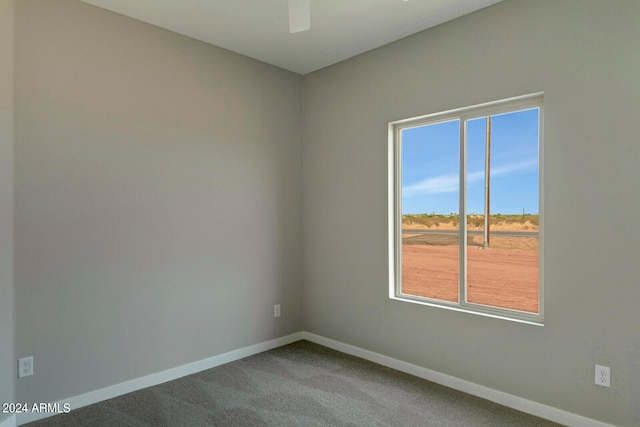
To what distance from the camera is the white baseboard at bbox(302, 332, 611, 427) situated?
95.0 inches

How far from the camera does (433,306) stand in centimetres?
310

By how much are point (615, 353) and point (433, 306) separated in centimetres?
116

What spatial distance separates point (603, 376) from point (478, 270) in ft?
3.11

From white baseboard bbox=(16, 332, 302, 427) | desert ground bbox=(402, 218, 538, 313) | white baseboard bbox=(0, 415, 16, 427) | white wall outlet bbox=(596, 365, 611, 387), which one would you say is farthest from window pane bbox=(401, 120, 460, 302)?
white baseboard bbox=(0, 415, 16, 427)

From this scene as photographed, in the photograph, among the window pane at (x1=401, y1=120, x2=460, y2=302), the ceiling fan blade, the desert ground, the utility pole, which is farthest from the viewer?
the window pane at (x1=401, y1=120, x2=460, y2=302)

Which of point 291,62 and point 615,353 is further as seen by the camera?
point 291,62

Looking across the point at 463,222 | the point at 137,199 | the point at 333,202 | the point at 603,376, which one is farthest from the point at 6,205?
the point at 603,376

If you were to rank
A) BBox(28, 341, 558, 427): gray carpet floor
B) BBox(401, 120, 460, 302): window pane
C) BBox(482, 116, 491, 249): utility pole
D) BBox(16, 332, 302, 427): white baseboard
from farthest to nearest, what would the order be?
BBox(401, 120, 460, 302): window pane, BBox(482, 116, 491, 249): utility pole, BBox(16, 332, 302, 427): white baseboard, BBox(28, 341, 558, 427): gray carpet floor

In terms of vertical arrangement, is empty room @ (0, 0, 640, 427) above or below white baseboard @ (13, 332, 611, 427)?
above

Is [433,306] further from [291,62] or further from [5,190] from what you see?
[5,190]

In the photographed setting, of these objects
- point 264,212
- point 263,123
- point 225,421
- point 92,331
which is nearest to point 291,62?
point 263,123

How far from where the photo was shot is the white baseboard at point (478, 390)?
2.41 metres

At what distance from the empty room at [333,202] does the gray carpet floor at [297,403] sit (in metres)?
0.03

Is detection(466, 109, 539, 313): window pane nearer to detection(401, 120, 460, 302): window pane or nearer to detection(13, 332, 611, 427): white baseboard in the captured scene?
detection(401, 120, 460, 302): window pane
